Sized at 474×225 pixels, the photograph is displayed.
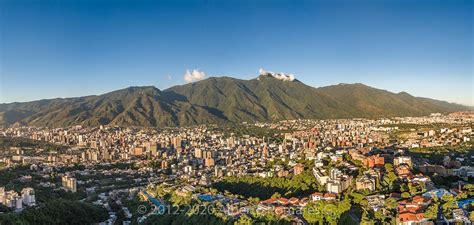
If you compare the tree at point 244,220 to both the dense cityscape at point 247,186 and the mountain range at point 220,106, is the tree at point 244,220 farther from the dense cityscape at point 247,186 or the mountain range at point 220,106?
the mountain range at point 220,106

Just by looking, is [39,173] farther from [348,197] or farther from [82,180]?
[348,197]

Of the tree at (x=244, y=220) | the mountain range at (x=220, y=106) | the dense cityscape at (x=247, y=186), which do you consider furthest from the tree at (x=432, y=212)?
the mountain range at (x=220, y=106)

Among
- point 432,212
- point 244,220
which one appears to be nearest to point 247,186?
point 244,220

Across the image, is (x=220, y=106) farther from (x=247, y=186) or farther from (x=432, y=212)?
(x=432, y=212)

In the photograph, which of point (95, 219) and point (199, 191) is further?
point (199, 191)

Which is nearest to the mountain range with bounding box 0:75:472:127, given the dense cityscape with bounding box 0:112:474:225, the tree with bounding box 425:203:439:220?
the dense cityscape with bounding box 0:112:474:225

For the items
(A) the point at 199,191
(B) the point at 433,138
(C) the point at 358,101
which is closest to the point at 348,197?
(A) the point at 199,191

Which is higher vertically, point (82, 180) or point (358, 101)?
point (358, 101)
